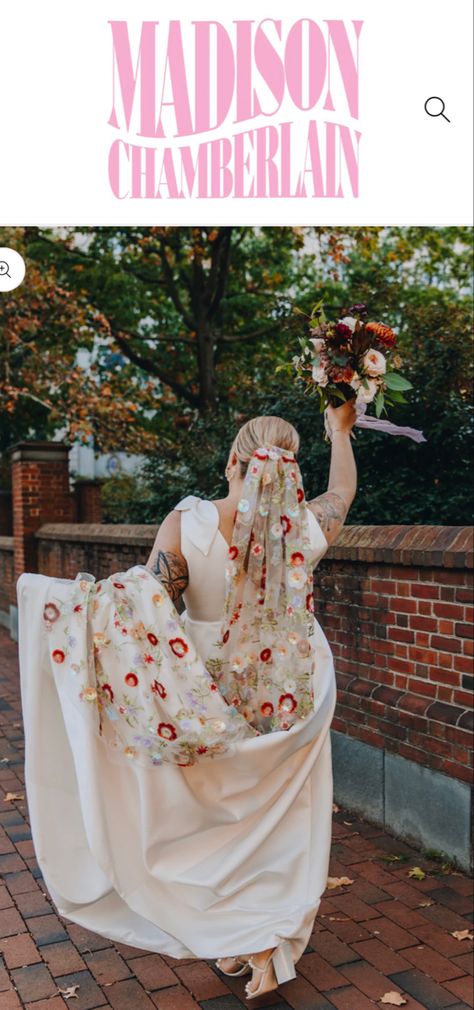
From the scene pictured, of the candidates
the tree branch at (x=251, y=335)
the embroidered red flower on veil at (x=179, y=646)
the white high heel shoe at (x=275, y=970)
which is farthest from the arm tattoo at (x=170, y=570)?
the tree branch at (x=251, y=335)

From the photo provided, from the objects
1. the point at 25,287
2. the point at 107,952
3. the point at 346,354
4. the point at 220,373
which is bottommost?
the point at 107,952

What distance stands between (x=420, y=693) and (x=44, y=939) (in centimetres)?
217

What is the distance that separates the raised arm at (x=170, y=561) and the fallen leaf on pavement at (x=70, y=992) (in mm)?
1505

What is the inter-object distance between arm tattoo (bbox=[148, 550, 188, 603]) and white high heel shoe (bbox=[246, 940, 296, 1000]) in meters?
1.32

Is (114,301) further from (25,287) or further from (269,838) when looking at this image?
(269,838)

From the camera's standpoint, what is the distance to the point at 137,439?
14.8 meters

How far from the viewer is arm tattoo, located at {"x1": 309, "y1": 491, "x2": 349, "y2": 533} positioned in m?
3.42

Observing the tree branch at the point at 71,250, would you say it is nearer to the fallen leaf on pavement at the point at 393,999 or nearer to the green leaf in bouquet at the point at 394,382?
the green leaf in bouquet at the point at 394,382

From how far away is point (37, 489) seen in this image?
470 inches

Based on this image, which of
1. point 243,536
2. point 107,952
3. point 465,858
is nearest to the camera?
point 243,536

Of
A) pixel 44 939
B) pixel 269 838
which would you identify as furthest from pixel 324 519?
pixel 44 939

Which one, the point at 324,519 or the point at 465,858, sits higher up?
the point at 324,519

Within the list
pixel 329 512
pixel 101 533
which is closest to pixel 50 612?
pixel 329 512

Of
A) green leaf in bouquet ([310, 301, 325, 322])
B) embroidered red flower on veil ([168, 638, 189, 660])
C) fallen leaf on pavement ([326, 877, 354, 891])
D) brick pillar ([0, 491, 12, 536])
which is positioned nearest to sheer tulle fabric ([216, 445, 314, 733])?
embroidered red flower on veil ([168, 638, 189, 660])
